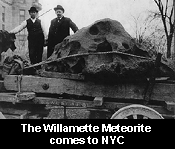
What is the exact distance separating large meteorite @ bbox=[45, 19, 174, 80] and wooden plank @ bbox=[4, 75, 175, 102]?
149mm

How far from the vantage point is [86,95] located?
10.1 ft

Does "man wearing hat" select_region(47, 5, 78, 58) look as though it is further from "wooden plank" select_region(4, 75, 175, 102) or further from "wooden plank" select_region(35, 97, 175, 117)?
"wooden plank" select_region(35, 97, 175, 117)

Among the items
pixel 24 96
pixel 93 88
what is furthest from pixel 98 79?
pixel 24 96

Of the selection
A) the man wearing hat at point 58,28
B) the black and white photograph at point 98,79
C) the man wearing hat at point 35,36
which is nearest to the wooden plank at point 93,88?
the black and white photograph at point 98,79

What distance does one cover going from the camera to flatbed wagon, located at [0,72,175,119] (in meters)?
2.93

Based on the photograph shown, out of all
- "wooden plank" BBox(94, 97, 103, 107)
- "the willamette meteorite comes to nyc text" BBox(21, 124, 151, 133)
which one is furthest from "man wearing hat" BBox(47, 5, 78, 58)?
"the willamette meteorite comes to nyc text" BBox(21, 124, 151, 133)

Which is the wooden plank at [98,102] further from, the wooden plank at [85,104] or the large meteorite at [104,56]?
the large meteorite at [104,56]

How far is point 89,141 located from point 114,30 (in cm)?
152

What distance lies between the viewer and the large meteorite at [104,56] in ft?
9.40

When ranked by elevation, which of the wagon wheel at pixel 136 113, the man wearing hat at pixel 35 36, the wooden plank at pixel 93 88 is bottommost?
the wagon wheel at pixel 136 113

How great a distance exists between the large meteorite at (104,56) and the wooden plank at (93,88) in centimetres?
15

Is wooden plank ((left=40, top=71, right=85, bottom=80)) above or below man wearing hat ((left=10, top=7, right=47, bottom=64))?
below

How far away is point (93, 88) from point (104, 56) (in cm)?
44

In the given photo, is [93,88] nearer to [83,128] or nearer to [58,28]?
[83,128]
